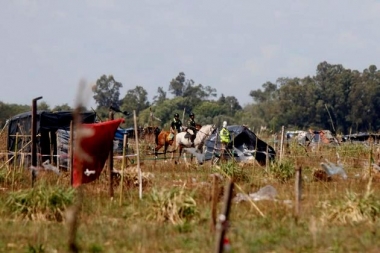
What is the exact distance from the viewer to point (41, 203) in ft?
30.0

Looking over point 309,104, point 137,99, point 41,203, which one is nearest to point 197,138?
point 41,203

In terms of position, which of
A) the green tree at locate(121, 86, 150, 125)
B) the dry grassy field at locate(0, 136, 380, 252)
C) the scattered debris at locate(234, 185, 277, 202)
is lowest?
the dry grassy field at locate(0, 136, 380, 252)

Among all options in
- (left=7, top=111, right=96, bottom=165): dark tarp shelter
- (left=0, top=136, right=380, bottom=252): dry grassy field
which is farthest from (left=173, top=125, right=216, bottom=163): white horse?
(left=0, top=136, right=380, bottom=252): dry grassy field

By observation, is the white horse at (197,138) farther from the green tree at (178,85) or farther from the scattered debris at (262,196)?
the green tree at (178,85)

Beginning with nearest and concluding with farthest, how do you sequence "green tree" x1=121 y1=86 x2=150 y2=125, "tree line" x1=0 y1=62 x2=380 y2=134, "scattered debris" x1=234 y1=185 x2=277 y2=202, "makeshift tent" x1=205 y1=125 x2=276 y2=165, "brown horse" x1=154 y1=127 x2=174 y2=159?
"scattered debris" x1=234 y1=185 x2=277 y2=202 → "makeshift tent" x1=205 y1=125 x2=276 y2=165 → "brown horse" x1=154 y1=127 x2=174 y2=159 → "tree line" x1=0 y1=62 x2=380 y2=134 → "green tree" x1=121 y1=86 x2=150 y2=125

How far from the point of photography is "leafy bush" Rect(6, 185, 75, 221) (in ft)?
29.8

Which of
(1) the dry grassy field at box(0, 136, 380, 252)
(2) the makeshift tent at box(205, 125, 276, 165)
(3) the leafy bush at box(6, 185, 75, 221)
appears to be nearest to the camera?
(1) the dry grassy field at box(0, 136, 380, 252)

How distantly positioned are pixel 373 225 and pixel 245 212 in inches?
73.4

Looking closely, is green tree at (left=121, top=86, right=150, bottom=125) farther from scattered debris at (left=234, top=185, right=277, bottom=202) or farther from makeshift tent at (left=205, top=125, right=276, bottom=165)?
scattered debris at (left=234, top=185, right=277, bottom=202)

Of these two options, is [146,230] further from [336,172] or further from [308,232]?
[336,172]

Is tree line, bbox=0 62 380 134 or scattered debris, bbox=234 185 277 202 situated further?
tree line, bbox=0 62 380 134

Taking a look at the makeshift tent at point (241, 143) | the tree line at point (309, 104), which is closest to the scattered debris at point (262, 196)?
the makeshift tent at point (241, 143)

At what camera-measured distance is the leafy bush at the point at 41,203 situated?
9.09m

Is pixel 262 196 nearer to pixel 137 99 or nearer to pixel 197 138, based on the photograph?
pixel 197 138
